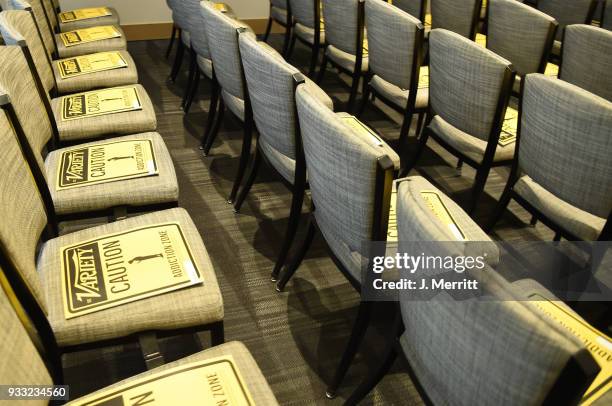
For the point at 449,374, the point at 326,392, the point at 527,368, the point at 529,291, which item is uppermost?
the point at 527,368

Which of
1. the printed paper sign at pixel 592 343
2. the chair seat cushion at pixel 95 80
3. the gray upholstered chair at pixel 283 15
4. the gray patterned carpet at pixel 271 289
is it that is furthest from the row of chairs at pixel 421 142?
the gray upholstered chair at pixel 283 15

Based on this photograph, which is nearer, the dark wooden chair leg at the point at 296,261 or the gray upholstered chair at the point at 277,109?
the gray upholstered chair at the point at 277,109

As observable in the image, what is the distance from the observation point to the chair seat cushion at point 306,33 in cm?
355

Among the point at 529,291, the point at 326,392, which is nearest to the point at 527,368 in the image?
the point at 529,291

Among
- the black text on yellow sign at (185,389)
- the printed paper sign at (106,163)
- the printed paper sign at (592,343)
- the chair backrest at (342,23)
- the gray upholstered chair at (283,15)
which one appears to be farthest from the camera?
the gray upholstered chair at (283,15)

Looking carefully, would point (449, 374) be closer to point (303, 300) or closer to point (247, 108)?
point (303, 300)

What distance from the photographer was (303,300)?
81.6 inches

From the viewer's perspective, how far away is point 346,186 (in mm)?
1385

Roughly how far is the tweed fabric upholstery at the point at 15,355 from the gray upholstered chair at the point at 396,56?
198 cm

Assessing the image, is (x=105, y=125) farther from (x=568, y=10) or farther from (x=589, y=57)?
(x=568, y=10)

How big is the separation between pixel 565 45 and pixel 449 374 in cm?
197

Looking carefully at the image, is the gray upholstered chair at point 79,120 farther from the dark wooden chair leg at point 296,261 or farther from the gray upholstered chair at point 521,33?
the gray upholstered chair at point 521,33

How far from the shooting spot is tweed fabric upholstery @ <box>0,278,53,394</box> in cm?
99

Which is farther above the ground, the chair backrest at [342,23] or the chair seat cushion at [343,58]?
the chair backrest at [342,23]
